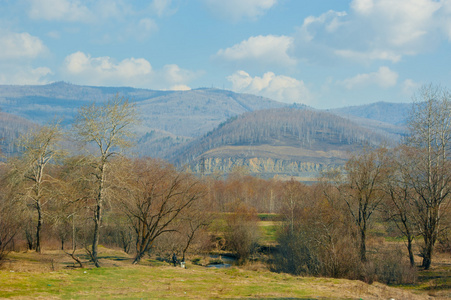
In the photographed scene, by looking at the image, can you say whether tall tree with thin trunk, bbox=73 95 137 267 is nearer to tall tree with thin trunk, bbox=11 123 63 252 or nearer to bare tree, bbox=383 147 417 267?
tall tree with thin trunk, bbox=11 123 63 252

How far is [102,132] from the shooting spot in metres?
31.3

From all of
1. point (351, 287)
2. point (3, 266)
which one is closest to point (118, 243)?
point (3, 266)

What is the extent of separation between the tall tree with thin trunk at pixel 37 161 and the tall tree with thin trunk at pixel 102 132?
11555 millimetres

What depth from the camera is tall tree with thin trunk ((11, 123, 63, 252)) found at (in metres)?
39.2

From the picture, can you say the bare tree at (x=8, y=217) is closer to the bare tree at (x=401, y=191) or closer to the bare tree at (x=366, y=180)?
the bare tree at (x=366, y=180)

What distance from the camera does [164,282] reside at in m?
21.8

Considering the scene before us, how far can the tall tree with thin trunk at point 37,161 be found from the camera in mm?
39250

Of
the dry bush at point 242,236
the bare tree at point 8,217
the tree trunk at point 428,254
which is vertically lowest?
the dry bush at point 242,236

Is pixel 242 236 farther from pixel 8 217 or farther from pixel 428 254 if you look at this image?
pixel 8 217

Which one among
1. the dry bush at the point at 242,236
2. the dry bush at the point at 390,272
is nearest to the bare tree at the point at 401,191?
the dry bush at the point at 390,272

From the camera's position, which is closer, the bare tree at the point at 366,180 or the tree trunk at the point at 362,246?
the tree trunk at the point at 362,246

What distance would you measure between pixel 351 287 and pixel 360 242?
15.8 meters

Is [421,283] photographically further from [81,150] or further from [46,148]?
[46,148]

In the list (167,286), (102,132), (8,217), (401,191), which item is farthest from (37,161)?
(401,191)
